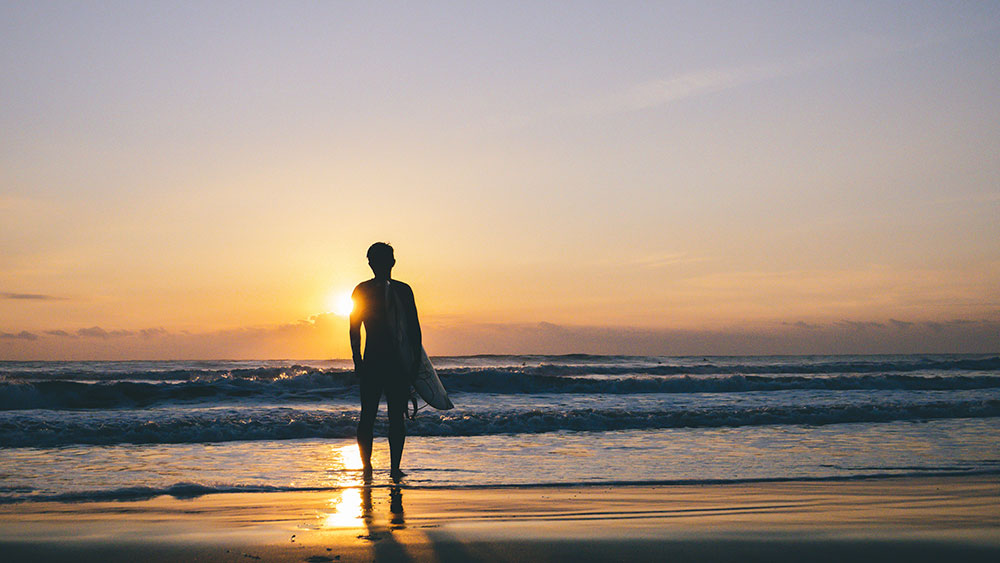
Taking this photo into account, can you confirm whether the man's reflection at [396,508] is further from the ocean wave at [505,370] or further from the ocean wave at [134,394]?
the ocean wave at [505,370]

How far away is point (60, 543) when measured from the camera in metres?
4.40

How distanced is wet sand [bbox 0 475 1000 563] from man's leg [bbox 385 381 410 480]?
1.23 ft

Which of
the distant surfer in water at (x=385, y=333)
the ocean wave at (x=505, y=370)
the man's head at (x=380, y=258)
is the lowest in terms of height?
the ocean wave at (x=505, y=370)

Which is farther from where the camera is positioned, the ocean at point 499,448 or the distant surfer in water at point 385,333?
the ocean at point 499,448

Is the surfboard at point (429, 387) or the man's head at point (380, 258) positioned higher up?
the man's head at point (380, 258)

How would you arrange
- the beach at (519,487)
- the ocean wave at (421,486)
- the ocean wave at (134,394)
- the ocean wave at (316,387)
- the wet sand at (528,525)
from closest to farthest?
the wet sand at (528,525), the beach at (519,487), the ocean wave at (421,486), the ocean wave at (134,394), the ocean wave at (316,387)

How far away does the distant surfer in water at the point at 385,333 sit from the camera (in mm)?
6461

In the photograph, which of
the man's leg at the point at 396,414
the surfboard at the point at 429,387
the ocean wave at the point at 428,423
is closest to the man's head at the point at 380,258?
the surfboard at the point at 429,387

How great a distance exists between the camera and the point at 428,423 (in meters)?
11.3

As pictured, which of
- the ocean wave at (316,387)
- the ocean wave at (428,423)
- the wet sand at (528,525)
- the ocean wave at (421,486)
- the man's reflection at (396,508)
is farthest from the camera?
the ocean wave at (316,387)

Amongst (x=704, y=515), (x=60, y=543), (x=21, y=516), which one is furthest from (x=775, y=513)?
(x=21, y=516)

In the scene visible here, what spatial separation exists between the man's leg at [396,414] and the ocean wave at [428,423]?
151 inches

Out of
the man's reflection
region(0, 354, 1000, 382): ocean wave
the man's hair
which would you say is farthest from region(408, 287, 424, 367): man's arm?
region(0, 354, 1000, 382): ocean wave

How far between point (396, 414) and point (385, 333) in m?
0.73
